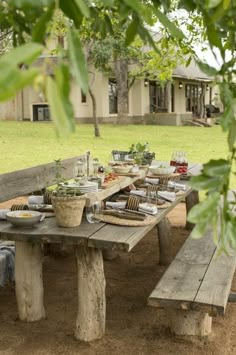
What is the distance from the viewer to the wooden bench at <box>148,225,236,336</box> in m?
3.18

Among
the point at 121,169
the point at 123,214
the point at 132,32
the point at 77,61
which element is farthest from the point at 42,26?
the point at 121,169

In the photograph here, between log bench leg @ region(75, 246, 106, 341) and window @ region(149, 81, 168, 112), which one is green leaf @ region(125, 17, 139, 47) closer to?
log bench leg @ region(75, 246, 106, 341)

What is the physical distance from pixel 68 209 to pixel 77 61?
290 centimetres

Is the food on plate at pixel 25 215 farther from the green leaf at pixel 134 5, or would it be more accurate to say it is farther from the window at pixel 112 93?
the window at pixel 112 93

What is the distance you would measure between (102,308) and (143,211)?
2.79ft

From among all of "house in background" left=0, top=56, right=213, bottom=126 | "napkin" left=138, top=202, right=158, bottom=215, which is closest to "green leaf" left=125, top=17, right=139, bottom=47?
"napkin" left=138, top=202, right=158, bottom=215

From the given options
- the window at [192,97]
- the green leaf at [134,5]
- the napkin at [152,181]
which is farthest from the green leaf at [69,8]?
the window at [192,97]

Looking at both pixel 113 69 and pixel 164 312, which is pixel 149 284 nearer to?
pixel 164 312

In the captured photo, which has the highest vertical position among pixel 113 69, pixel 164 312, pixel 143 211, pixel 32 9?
pixel 113 69

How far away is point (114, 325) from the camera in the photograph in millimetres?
3967

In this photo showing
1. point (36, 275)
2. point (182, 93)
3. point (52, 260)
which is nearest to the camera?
point (36, 275)

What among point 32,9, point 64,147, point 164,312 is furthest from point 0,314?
point 64,147

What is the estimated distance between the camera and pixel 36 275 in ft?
12.6

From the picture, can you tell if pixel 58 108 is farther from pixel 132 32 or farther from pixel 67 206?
pixel 67 206
